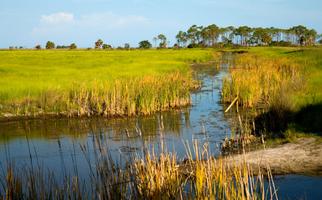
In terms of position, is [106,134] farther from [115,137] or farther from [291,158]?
[291,158]

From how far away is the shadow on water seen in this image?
12414 mm

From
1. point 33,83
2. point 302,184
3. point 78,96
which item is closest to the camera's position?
point 302,184

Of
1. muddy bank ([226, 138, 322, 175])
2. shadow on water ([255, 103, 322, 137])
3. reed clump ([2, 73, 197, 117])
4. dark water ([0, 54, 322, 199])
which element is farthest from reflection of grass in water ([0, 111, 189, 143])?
muddy bank ([226, 138, 322, 175])

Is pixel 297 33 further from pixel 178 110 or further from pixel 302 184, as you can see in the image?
pixel 302 184

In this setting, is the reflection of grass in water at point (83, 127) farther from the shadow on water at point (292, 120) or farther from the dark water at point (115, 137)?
the shadow on water at point (292, 120)

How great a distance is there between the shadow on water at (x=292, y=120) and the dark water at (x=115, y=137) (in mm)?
1474

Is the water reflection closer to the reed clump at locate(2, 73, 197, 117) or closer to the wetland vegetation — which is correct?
the wetland vegetation

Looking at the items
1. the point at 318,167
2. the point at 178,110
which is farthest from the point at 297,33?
the point at 318,167

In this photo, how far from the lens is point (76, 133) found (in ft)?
49.9

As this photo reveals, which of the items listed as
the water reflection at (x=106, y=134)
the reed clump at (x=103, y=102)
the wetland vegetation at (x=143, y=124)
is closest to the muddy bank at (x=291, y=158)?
the wetland vegetation at (x=143, y=124)

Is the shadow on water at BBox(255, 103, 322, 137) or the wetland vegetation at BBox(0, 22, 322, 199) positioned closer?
the wetland vegetation at BBox(0, 22, 322, 199)

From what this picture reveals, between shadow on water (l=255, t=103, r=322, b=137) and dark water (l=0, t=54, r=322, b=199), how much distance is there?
58.1 inches

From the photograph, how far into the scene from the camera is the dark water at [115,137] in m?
10.4

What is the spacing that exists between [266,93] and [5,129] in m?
11.7
